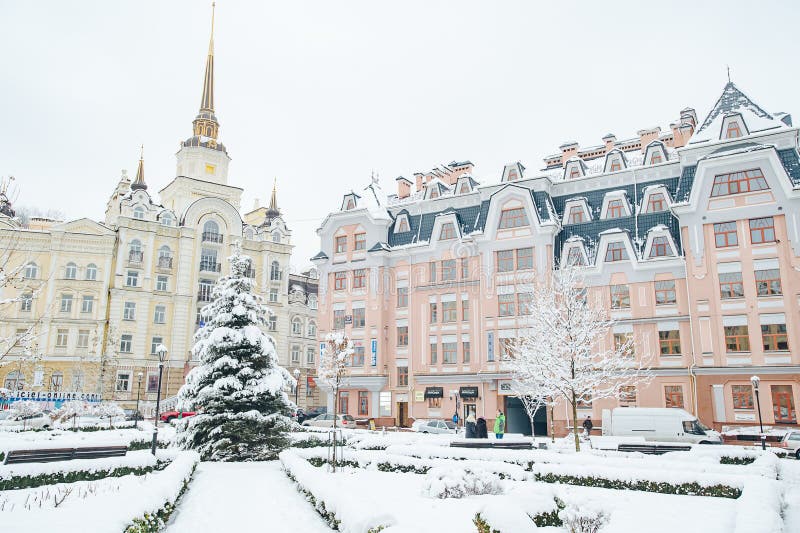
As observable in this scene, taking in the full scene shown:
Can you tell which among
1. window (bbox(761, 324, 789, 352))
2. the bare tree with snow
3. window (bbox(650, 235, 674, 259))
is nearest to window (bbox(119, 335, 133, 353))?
the bare tree with snow

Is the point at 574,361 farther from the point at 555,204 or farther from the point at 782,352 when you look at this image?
the point at 555,204

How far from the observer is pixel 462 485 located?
1438cm

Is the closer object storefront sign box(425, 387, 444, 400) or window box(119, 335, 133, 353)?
storefront sign box(425, 387, 444, 400)

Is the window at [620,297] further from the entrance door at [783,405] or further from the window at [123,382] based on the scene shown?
the window at [123,382]

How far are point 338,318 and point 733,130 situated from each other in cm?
2728

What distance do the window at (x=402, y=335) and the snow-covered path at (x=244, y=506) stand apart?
23059mm

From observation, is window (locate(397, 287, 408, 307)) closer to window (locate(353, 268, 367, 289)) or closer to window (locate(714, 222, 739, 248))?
window (locate(353, 268, 367, 289))

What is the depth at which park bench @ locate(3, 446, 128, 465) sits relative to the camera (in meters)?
16.1

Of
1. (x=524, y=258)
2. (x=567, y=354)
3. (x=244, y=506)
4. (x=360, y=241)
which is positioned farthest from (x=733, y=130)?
(x=244, y=506)

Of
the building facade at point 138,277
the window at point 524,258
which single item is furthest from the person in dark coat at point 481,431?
the building facade at point 138,277

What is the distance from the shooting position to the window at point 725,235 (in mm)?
32500

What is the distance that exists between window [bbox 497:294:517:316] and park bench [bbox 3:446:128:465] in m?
23.8

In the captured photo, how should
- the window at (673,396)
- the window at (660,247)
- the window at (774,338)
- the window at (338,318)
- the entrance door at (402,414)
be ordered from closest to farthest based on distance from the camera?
the window at (774,338) → the window at (673,396) → the window at (660,247) → the entrance door at (402,414) → the window at (338,318)

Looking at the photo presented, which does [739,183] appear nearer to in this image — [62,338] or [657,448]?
[657,448]
